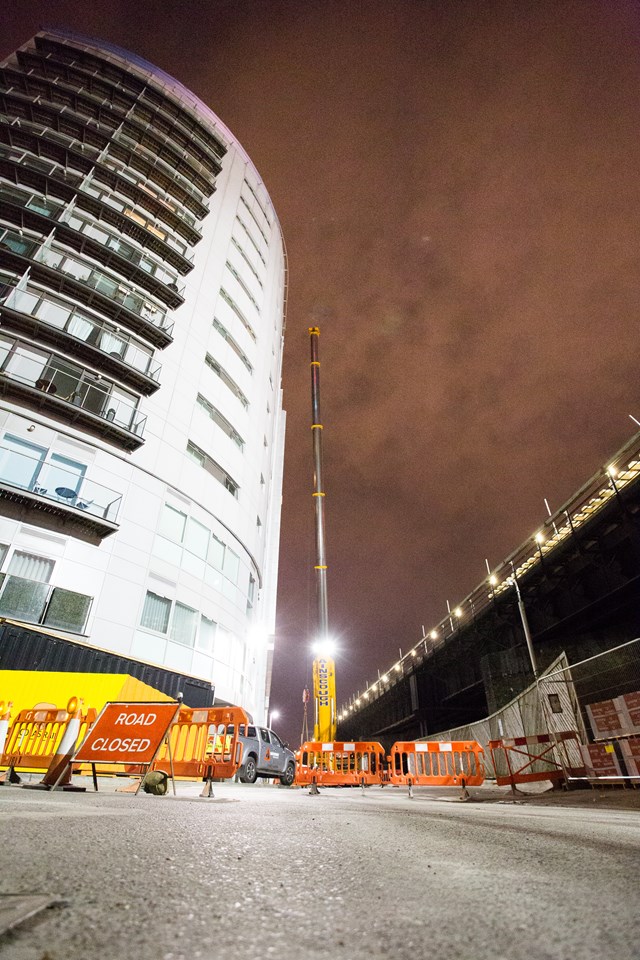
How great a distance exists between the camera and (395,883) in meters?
1.62

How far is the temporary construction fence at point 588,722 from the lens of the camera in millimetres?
9125

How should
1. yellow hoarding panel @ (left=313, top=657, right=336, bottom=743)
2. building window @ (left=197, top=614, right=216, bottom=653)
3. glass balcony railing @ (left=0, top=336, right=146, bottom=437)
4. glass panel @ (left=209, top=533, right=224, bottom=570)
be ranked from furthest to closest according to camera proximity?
yellow hoarding panel @ (left=313, top=657, right=336, bottom=743) < glass panel @ (left=209, top=533, right=224, bottom=570) < building window @ (left=197, top=614, right=216, bottom=653) < glass balcony railing @ (left=0, top=336, right=146, bottom=437)

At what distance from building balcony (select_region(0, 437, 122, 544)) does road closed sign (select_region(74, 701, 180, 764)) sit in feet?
32.8

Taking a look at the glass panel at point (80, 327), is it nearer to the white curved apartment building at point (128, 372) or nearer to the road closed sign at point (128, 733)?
the white curved apartment building at point (128, 372)

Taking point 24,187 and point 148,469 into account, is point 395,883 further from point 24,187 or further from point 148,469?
point 24,187

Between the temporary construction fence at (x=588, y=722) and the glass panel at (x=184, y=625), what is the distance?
12302mm

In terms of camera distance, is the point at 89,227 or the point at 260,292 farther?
the point at 260,292

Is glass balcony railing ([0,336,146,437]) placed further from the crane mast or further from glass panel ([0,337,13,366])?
the crane mast

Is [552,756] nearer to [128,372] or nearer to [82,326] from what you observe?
[128,372]

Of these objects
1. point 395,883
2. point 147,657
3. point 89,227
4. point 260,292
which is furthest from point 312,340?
point 395,883

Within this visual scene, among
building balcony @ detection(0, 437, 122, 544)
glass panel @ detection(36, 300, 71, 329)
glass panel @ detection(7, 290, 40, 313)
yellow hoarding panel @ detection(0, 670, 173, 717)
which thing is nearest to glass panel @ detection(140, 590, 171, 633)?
building balcony @ detection(0, 437, 122, 544)

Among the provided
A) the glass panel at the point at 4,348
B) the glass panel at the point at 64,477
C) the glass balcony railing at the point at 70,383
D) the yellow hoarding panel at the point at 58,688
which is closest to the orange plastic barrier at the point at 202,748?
the yellow hoarding panel at the point at 58,688

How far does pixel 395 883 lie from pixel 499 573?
23.3 m

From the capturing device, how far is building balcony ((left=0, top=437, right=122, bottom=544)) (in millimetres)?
15539
